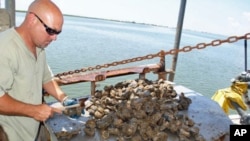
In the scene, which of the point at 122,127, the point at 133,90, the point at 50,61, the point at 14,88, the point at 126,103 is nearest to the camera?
the point at 14,88

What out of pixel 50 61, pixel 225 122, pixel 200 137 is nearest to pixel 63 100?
pixel 200 137

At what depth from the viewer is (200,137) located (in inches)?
109

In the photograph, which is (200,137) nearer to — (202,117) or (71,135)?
(202,117)

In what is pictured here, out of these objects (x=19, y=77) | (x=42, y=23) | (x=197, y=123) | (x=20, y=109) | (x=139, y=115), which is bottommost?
(x=197, y=123)

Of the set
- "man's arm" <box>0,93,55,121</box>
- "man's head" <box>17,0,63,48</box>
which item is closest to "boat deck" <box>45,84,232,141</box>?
"man's arm" <box>0,93,55,121</box>

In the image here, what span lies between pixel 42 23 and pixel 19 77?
1.70 ft

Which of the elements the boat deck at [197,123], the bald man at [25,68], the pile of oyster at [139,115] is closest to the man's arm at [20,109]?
the bald man at [25,68]

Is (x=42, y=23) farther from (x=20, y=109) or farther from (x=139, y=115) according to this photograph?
(x=139, y=115)

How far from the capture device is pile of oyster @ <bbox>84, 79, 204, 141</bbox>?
2679mm

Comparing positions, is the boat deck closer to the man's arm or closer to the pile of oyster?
the pile of oyster

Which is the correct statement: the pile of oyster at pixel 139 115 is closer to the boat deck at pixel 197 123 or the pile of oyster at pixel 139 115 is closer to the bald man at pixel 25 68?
the boat deck at pixel 197 123

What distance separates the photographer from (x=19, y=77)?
6.88 ft

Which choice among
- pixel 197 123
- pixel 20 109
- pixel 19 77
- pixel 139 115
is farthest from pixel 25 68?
pixel 197 123

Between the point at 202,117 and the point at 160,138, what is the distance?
3.12 feet
